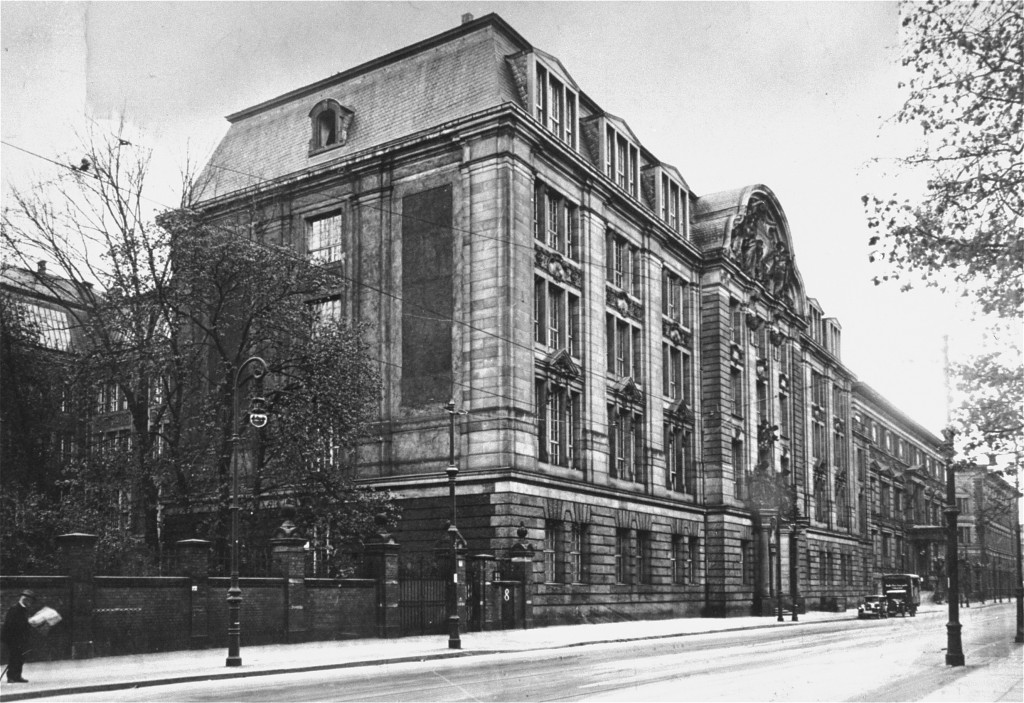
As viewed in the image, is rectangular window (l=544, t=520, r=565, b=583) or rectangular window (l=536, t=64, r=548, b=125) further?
rectangular window (l=536, t=64, r=548, b=125)

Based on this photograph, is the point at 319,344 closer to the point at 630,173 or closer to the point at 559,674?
the point at 559,674

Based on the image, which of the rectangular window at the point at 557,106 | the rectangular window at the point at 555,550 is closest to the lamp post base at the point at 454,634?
the rectangular window at the point at 555,550

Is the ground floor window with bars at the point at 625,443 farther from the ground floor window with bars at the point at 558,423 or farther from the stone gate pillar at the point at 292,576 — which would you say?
the stone gate pillar at the point at 292,576

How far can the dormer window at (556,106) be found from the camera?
41.0 m

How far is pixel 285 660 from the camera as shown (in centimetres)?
2352

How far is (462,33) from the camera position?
40.7 m

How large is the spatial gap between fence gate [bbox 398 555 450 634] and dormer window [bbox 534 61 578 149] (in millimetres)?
16607

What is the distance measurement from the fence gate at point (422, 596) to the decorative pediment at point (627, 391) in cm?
1386

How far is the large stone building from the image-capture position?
124 feet

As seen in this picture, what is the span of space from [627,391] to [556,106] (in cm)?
1189

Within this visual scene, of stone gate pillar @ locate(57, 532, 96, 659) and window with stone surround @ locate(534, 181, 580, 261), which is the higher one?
window with stone surround @ locate(534, 181, 580, 261)

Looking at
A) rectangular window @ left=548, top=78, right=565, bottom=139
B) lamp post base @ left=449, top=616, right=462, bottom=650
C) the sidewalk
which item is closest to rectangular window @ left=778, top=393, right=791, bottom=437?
rectangular window @ left=548, top=78, right=565, bottom=139

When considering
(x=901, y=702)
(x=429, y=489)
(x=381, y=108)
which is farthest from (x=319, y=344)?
(x=901, y=702)

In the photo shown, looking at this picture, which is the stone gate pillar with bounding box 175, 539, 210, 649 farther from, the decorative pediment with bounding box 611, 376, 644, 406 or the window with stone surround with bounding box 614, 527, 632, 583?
the decorative pediment with bounding box 611, 376, 644, 406
